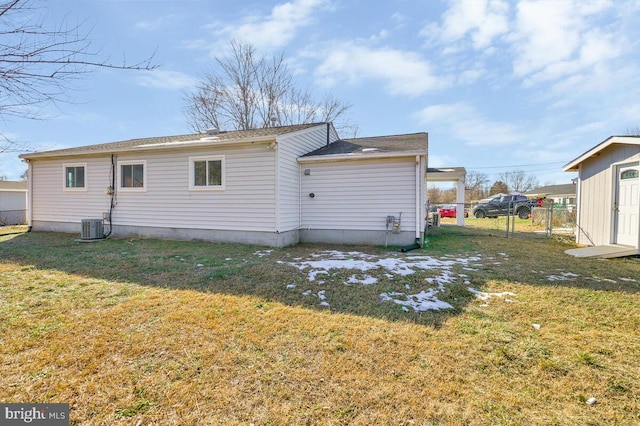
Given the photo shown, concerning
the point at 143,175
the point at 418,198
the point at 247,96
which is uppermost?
the point at 247,96

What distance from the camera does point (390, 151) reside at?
8.03 meters

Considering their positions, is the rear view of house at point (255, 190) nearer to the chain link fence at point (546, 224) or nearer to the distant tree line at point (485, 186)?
the chain link fence at point (546, 224)

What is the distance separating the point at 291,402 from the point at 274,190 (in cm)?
613

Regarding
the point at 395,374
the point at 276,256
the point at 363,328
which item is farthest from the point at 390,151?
the point at 395,374

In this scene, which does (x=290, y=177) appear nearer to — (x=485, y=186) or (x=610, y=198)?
(x=610, y=198)

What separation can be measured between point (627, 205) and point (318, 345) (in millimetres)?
8859

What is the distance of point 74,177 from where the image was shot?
32.9 feet

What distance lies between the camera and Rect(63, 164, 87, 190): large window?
989cm

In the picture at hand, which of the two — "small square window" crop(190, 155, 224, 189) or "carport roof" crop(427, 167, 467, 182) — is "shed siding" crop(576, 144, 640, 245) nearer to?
"carport roof" crop(427, 167, 467, 182)

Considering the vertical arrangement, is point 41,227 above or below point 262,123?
below

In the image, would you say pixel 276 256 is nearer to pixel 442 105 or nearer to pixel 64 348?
pixel 64 348

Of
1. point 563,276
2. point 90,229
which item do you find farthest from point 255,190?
point 563,276

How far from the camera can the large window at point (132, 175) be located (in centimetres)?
911

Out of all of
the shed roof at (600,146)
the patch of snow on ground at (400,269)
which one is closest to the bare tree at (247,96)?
the patch of snow on ground at (400,269)
